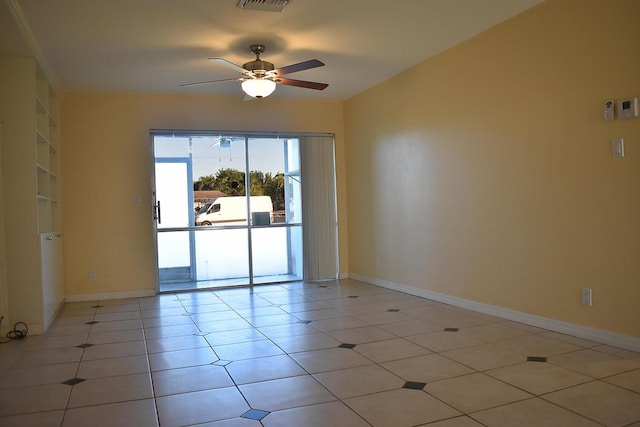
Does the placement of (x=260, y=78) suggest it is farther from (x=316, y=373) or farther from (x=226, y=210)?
(x=316, y=373)

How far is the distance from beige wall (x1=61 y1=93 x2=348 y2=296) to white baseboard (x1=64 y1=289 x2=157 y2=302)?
43 mm

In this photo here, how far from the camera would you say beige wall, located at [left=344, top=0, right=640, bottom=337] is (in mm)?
3377

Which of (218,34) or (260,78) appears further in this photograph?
(260,78)

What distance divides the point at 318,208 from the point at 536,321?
3721 mm

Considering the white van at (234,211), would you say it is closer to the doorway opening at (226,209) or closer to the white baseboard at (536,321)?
the doorway opening at (226,209)

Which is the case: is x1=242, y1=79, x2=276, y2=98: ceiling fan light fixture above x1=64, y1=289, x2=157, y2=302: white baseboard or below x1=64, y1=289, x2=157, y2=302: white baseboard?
above

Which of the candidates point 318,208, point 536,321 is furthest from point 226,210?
point 536,321

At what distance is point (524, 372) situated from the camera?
2.99 meters

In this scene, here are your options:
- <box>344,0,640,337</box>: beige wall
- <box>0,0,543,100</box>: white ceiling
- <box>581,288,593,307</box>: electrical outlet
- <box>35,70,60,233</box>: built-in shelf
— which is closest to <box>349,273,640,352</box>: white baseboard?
<box>344,0,640,337</box>: beige wall

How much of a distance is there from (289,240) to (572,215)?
4.24m

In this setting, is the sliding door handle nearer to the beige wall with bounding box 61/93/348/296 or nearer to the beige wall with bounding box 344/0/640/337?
the beige wall with bounding box 61/93/348/296

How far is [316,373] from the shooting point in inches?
122

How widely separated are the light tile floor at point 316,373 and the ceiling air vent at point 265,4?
2605mm

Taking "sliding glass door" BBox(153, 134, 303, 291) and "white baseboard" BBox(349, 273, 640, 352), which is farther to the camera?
"sliding glass door" BBox(153, 134, 303, 291)
